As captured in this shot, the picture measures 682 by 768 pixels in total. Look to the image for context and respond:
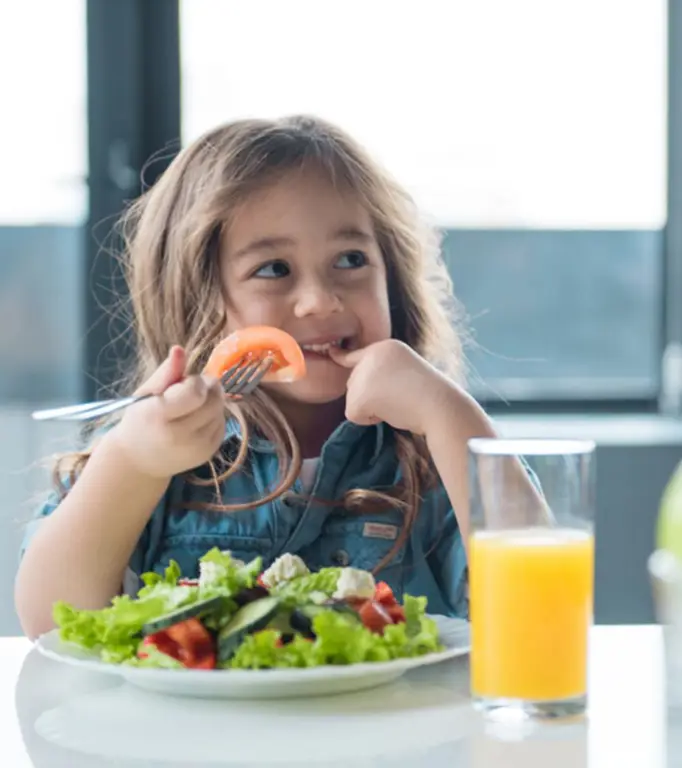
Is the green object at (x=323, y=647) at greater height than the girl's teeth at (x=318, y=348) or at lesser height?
lesser

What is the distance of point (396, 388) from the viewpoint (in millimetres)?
1353

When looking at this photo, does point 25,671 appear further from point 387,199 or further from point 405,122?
point 405,122

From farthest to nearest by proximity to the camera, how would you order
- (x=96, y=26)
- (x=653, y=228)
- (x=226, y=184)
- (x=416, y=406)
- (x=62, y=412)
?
(x=653, y=228), (x=96, y=26), (x=226, y=184), (x=416, y=406), (x=62, y=412)


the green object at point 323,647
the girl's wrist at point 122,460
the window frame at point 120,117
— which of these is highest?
the window frame at point 120,117

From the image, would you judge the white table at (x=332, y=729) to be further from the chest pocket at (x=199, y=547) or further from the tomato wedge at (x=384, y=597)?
the chest pocket at (x=199, y=547)

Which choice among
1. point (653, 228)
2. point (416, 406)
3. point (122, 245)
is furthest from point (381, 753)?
point (653, 228)

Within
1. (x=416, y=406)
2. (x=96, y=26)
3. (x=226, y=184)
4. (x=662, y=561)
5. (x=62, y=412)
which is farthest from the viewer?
(x=96, y=26)

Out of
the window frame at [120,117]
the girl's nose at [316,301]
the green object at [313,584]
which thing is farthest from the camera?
the window frame at [120,117]

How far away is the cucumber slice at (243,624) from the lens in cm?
93

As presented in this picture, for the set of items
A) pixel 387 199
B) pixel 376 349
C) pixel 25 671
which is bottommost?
pixel 25 671

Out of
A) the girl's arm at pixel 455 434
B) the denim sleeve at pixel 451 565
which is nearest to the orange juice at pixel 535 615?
the girl's arm at pixel 455 434

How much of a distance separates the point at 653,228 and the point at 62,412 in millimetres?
2403

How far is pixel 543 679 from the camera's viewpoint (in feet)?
2.76

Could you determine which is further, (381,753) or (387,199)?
(387,199)
